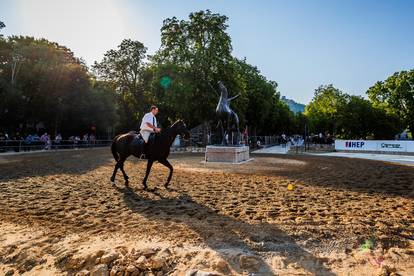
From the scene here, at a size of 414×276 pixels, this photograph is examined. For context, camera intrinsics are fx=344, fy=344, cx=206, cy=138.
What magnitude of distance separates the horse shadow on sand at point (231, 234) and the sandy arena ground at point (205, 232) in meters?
0.02

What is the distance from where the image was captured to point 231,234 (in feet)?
17.6

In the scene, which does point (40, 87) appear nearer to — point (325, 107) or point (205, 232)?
point (205, 232)

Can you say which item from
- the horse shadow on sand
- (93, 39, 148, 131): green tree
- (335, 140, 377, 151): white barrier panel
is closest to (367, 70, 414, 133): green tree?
(335, 140, 377, 151): white barrier panel

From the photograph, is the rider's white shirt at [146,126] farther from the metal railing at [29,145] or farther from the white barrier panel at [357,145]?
the white barrier panel at [357,145]

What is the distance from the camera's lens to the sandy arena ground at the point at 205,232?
4379 millimetres

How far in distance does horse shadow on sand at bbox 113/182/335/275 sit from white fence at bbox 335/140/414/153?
2898 cm

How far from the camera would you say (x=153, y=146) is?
9.57m

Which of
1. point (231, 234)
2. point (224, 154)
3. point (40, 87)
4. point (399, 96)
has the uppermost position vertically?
point (399, 96)

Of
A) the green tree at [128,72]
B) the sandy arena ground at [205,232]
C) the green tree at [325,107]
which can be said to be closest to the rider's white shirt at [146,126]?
the sandy arena ground at [205,232]

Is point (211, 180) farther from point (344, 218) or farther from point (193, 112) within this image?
point (193, 112)

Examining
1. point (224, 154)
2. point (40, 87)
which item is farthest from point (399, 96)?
point (40, 87)

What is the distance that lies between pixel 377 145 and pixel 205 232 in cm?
3139

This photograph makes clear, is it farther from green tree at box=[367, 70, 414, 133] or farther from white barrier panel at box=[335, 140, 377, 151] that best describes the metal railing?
green tree at box=[367, 70, 414, 133]

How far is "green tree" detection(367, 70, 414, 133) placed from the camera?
60.4 metres
